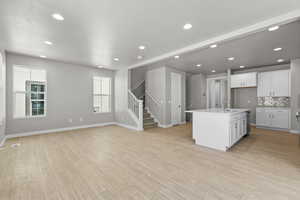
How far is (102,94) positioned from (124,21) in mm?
4620

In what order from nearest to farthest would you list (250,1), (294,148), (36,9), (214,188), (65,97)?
(214,188) < (250,1) < (36,9) < (294,148) < (65,97)

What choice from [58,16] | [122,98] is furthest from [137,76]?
[58,16]

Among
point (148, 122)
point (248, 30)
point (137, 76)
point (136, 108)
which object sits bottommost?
point (148, 122)

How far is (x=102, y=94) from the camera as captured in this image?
21.2ft

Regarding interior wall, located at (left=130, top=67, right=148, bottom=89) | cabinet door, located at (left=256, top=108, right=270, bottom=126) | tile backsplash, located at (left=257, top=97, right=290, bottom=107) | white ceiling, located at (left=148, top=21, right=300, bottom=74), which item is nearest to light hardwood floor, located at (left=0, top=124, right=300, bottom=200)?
cabinet door, located at (left=256, top=108, right=270, bottom=126)

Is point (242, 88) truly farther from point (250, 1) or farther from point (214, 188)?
point (214, 188)

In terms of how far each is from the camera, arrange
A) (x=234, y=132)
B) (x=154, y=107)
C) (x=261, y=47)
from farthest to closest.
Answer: (x=154, y=107) < (x=261, y=47) < (x=234, y=132)

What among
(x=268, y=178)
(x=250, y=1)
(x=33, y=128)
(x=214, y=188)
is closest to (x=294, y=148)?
(x=268, y=178)

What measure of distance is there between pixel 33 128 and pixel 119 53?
4.12 meters

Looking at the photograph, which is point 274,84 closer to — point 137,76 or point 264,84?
point 264,84

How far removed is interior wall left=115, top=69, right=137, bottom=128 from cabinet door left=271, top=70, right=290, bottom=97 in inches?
234

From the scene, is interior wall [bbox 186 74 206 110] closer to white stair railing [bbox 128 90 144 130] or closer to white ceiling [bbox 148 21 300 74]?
white ceiling [bbox 148 21 300 74]

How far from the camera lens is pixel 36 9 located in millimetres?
2115

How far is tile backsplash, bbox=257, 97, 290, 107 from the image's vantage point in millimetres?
5268
